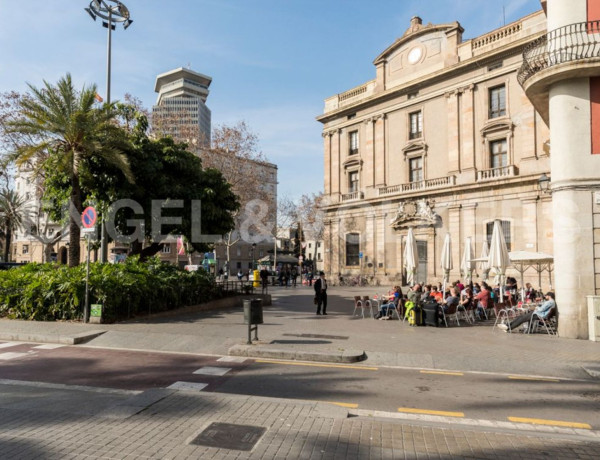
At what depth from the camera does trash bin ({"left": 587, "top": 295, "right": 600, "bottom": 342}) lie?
1109 cm

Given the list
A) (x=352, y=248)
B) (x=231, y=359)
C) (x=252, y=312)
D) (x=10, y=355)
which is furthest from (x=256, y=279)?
(x=231, y=359)

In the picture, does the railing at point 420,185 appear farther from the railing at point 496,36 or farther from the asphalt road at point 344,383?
the asphalt road at point 344,383

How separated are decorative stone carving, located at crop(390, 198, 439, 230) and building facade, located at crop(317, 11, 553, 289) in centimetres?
8

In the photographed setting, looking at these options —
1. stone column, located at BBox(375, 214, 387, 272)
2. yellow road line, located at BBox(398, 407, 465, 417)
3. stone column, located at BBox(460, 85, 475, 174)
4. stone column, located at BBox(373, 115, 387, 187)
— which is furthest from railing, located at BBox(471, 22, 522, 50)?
yellow road line, located at BBox(398, 407, 465, 417)

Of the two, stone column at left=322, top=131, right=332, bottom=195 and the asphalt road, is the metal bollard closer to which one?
the asphalt road

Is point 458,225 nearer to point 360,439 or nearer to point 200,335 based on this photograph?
point 200,335

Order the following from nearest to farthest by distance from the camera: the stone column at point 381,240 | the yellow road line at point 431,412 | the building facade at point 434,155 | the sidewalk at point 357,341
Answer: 1. the yellow road line at point 431,412
2. the sidewalk at point 357,341
3. the building facade at point 434,155
4. the stone column at point 381,240

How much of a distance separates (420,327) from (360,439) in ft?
32.2

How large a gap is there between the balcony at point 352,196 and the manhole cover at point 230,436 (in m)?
34.6

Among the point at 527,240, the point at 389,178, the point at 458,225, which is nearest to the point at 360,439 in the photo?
the point at 527,240

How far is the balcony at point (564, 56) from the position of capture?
11391 mm

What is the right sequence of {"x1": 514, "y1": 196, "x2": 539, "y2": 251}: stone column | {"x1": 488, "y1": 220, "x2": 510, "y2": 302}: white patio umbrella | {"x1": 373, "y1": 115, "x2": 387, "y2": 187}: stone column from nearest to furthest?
{"x1": 488, "y1": 220, "x2": 510, "y2": 302}: white patio umbrella
{"x1": 514, "y1": 196, "x2": 539, "y2": 251}: stone column
{"x1": 373, "y1": 115, "x2": 387, "y2": 187}: stone column

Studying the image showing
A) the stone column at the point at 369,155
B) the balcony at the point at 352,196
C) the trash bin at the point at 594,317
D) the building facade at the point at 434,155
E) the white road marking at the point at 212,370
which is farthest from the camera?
the balcony at the point at 352,196

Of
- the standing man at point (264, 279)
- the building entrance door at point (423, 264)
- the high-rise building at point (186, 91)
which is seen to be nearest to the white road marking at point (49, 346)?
the standing man at point (264, 279)
